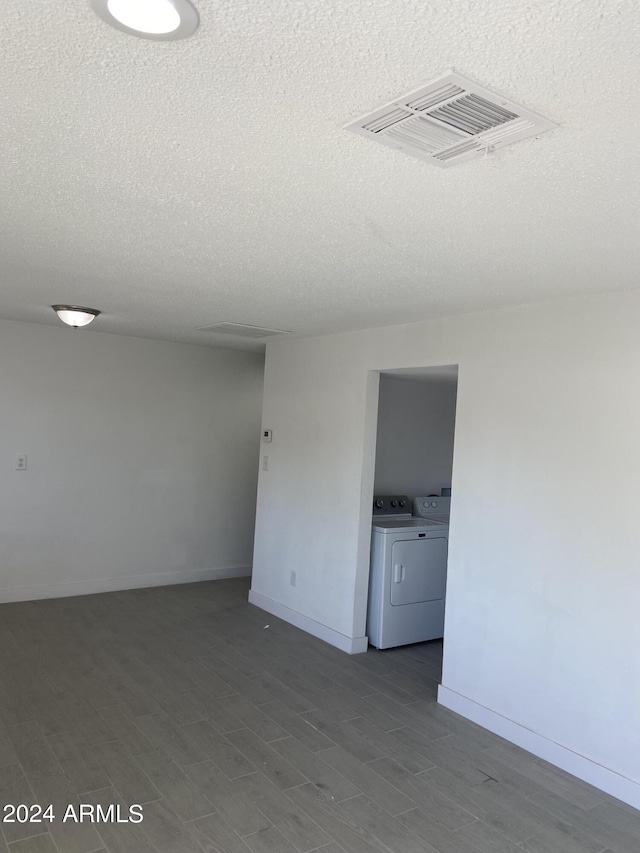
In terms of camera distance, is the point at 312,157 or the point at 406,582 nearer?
the point at 312,157

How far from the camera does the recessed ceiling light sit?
3.71 feet

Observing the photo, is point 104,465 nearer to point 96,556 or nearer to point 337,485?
point 96,556

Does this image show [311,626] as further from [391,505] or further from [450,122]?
[450,122]

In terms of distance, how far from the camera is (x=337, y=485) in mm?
4852

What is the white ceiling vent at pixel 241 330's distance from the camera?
4.78 metres

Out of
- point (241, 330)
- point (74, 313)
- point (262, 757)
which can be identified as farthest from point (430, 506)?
point (74, 313)

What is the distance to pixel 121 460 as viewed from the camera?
19.4 feet

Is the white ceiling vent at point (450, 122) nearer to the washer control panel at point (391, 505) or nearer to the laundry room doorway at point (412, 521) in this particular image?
the laundry room doorway at point (412, 521)

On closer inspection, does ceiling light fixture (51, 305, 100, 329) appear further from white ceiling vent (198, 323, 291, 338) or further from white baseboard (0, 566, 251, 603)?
white baseboard (0, 566, 251, 603)

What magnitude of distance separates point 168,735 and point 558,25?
3384 millimetres

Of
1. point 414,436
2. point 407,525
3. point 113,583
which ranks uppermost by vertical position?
point 414,436

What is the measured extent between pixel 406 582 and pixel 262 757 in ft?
6.53

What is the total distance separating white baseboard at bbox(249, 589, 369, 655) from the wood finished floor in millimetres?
98

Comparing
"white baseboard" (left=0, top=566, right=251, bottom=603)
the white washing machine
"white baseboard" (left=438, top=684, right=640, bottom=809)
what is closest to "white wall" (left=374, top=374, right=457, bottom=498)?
the white washing machine
